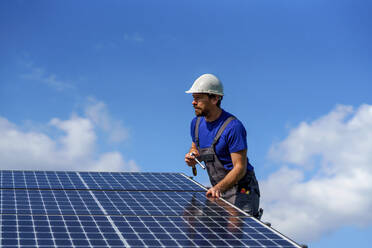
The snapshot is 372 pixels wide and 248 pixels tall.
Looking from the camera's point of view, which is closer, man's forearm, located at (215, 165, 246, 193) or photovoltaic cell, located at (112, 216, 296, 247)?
photovoltaic cell, located at (112, 216, 296, 247)

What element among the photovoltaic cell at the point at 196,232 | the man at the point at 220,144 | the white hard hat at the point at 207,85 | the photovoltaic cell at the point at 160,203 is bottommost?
the photovoltaic cell at the point at 196,232

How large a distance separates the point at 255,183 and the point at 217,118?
133cm

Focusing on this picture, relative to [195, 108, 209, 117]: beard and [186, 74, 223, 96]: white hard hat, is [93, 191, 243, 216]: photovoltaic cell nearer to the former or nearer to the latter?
[195, 108, 209, 117]: beard

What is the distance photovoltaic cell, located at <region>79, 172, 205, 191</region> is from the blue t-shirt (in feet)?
3.84

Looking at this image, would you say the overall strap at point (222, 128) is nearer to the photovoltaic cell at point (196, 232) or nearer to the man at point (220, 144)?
the man at point (220, 144)

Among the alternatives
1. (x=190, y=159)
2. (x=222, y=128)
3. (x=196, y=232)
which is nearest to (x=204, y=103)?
(x=222, y=128)

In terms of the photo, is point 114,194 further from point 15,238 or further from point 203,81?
point 15,238

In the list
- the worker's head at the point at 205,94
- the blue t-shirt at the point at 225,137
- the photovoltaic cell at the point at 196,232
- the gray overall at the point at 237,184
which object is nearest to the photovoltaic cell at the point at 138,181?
the gray overall at the point at 237,184

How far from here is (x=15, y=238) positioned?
7375mm

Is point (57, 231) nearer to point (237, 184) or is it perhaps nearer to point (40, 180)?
point (237, 184)

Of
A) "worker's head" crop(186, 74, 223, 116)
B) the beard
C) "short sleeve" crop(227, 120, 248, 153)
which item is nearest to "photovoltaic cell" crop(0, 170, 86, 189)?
the beard

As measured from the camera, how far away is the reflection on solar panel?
7.56 m

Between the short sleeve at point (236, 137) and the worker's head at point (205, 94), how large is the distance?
543 mm

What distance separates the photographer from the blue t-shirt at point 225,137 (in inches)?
398
